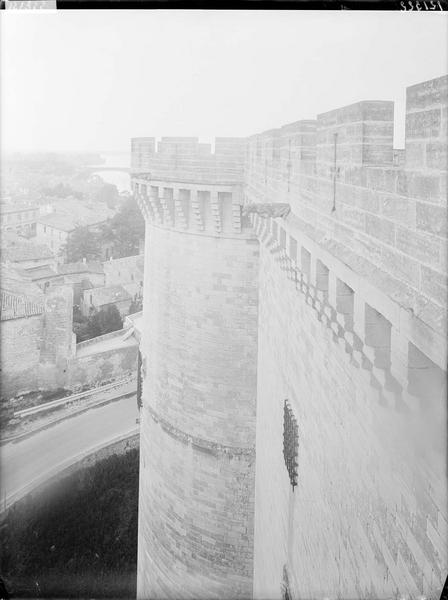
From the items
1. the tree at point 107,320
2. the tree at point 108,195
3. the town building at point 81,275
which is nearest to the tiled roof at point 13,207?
the town building at point 81,275

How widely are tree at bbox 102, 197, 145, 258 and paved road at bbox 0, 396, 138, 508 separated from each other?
218 cm

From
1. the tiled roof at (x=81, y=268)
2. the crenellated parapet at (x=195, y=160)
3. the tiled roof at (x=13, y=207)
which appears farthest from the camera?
the tiled roof at (x=81, y=268)

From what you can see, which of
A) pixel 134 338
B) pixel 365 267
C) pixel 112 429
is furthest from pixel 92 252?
pixel 365 267

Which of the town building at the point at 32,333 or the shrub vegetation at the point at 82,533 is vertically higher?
the town building at the point at 32,333

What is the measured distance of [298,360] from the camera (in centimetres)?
364

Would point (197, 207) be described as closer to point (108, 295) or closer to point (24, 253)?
point (24, 253)

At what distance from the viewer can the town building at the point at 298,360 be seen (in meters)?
1.62

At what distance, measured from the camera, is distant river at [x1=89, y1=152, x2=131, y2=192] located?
21.7ft

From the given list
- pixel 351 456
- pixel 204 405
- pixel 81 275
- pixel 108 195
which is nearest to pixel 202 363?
pixel 204 405

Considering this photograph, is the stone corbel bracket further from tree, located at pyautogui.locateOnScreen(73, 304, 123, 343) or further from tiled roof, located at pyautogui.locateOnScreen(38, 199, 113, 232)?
tree, located at pyautogui.locateOnScreen(73, 304, 123, 343)

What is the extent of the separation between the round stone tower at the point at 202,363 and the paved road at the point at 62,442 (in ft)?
5.12

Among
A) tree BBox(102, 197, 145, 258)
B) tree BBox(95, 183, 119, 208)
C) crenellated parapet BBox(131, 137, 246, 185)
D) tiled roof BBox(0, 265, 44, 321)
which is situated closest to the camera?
crenellated parapet BBox(131, 137, 246, 185)

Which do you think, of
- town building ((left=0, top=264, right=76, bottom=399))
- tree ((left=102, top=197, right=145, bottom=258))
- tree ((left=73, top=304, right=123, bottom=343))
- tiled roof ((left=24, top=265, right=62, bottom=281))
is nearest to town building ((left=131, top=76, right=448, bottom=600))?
tree ((left=102, top=197, right=145, bottom=258))

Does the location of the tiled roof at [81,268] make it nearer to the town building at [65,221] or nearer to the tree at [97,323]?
the town building at [65,221]
